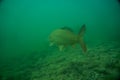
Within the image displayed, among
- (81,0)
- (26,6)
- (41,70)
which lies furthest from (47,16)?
(41,70)

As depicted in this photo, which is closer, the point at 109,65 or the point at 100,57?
the point at 109,65

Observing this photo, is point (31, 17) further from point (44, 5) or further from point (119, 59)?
point (119, 59)

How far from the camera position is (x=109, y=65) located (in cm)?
408

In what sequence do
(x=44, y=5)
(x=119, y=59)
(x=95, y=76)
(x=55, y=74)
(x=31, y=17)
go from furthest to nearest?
(x=31, y=17), (x=44, y=5), (x=119, y=59), (x=55, y=74), (x=95, y=76)

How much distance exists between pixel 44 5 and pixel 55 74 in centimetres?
2450

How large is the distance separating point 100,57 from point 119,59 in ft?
1.65

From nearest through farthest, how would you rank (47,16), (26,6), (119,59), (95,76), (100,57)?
(95,76) < (119,59) < (100,57) < (26,6) < (47,16)

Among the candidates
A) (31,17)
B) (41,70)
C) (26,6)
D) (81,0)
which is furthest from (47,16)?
(41,70)

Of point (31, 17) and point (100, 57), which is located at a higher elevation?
point (31, 17)

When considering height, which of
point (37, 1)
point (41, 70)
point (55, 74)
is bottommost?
point (55, 74)

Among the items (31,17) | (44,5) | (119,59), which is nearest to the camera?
(119,59)


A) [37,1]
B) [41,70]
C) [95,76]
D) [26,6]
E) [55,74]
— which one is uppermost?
[37,1]

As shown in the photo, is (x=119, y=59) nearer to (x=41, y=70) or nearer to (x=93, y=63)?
(x=93, y=63)

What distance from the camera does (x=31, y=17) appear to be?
29.6m
